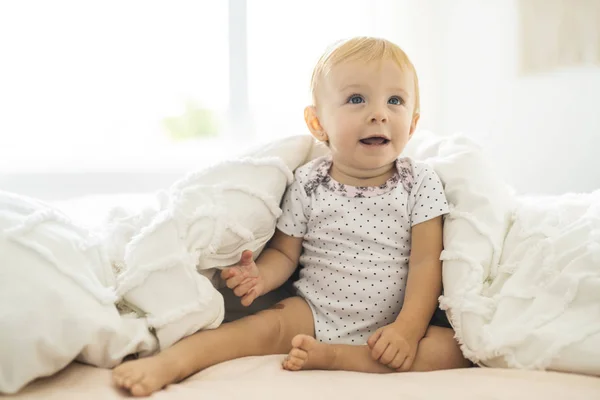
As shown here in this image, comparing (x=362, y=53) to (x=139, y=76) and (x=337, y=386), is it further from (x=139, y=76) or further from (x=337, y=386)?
(x=139, y=76)

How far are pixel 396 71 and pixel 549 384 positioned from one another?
0.60m

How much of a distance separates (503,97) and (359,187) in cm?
116

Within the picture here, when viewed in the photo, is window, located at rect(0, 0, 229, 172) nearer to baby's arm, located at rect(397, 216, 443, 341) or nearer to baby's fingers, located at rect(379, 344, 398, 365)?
baby's arm, located at rect(397, 216, 443, 341)

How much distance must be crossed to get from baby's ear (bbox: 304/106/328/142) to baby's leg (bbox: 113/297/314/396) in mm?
328

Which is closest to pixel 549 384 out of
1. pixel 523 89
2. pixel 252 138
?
pixel 523 89

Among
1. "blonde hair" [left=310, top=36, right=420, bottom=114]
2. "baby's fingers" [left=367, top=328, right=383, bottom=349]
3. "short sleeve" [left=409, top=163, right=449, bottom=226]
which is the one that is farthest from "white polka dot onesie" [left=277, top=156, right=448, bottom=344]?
"blonde hair" [left=310, top=36, right=420, bottom=114]

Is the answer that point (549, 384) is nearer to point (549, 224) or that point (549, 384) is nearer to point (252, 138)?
point (549, 224)

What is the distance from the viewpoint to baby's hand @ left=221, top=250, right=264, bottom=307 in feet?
3.60

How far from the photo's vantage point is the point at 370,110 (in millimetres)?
1185

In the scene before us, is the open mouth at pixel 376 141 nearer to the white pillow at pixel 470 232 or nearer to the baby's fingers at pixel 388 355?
the white pillow at pixel 470 232

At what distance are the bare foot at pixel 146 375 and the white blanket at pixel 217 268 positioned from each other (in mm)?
53

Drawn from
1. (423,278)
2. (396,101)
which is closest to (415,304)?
(423,278)

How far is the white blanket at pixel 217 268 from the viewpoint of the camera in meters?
0.89

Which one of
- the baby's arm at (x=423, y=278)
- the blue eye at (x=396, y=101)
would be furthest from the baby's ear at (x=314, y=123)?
the baby's arm at (x=423, y=278)
